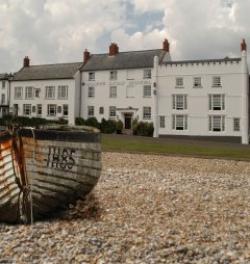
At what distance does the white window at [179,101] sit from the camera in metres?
53.5

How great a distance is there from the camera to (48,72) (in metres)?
64.6

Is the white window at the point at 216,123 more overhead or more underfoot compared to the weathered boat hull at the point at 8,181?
more overhead

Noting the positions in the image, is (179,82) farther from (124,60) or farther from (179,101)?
(124,60)

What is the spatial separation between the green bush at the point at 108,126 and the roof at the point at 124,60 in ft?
26.5

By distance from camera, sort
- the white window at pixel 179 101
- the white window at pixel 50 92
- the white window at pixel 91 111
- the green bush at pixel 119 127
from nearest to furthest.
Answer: the white window at pixel 179 101 → the green bush at pixel 119 127 → the white window at pixel 91 111 → the white window at pixel 50 92

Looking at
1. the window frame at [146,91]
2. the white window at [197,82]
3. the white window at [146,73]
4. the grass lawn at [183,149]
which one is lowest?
the grass lawn at [183,149]

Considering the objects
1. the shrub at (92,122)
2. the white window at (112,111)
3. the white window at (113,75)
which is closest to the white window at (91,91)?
the white window at (113,75)

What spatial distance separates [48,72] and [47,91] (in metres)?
3.26

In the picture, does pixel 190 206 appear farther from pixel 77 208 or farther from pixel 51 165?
pixel 51 165

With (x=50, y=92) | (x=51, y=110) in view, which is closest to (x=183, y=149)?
(x=51, y=110)

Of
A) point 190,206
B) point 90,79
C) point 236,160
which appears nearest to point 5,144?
point 190,206

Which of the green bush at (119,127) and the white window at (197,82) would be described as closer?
the white window at (197,82)

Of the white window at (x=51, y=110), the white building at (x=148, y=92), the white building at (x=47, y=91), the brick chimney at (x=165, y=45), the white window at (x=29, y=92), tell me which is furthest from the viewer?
the white window at (x=29, y=92)

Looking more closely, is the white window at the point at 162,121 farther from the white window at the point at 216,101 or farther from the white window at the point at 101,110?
the white window at the point at 101,110
